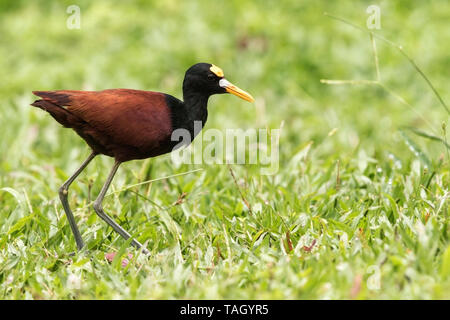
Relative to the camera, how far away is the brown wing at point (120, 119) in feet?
13.1

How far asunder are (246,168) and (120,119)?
1.87 meters

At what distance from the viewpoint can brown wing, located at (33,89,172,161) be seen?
399cm

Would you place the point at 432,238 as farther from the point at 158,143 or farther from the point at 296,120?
the point at 296,120

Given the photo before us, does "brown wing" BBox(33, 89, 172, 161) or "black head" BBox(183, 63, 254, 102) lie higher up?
"black head" BBox(183, 63, 254, 102)

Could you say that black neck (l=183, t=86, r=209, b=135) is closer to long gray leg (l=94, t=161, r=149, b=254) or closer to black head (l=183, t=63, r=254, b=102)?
black head (l=183, t=63, r=254, b=102)

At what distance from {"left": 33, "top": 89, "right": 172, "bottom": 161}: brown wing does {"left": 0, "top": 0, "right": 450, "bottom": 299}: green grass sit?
0.57m

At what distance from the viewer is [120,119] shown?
399cm
